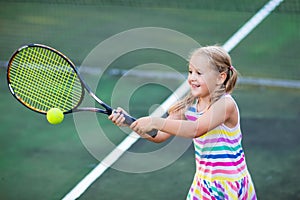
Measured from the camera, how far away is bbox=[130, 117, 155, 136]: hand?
3990 mm

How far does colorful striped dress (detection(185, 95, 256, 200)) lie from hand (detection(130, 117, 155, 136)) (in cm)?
38

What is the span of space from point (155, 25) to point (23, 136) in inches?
141

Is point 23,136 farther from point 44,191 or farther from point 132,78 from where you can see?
point 132,78

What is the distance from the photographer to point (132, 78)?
313 inches

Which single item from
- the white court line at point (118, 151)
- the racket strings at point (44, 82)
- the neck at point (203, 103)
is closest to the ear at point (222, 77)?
the neck at point (203, 103)

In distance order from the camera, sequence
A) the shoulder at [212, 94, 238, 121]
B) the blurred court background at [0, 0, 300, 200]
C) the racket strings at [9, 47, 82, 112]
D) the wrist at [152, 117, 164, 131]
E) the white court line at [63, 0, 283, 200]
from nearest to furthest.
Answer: the wrist at [152, 117, 164, 131]
the shoulder at [212, 94, 238, 121]
the racket strings at [9, 47, 82, 112]
the white court line at [63, 0, 283, 200]
the blurred court background at [0, 0, 300, 200]

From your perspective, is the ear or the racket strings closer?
the ear

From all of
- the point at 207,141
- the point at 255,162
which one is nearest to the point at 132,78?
the point at 255,162

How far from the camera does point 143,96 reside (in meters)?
7.45

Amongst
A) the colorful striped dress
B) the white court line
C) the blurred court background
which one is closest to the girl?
the colorful striped dress

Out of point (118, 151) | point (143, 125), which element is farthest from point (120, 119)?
point (118, 151)

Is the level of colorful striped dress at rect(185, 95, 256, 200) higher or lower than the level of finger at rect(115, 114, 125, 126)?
lower

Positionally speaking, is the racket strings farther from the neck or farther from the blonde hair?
the blonde hair

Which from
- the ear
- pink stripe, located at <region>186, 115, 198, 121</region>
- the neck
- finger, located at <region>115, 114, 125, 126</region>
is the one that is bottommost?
pink stripe, located at <region>186, 115, 198, 121</region>
